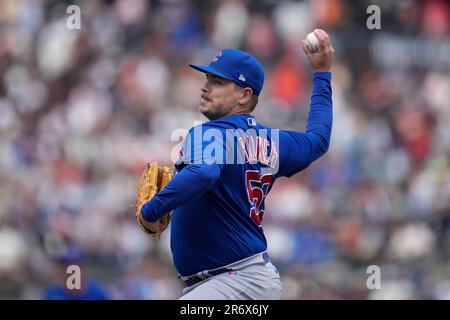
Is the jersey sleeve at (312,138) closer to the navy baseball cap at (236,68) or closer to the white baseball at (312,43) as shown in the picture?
the white baseball at (312,43)

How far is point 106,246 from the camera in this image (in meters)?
7.68

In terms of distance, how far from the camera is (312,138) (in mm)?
3752

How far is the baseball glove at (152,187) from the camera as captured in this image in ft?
11.6

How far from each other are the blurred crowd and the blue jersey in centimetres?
355

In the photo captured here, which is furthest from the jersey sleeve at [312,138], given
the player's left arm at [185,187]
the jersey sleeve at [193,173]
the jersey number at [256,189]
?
the player's left arm at [185,187]

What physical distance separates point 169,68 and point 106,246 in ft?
6.62

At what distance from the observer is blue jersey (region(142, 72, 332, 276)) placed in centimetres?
326

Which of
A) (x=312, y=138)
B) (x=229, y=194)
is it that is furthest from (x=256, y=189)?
(x=312, y=138)

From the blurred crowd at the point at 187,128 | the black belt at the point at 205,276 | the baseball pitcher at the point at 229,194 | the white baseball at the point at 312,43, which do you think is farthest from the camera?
the blurred crowd at the point at 187,128

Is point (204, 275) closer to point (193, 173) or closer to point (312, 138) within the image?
point (193, 173)

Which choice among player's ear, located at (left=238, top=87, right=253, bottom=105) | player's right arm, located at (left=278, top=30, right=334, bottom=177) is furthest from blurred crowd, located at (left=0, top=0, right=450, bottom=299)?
player's ear, located at (left=238, top=87, right=253, bottom=105)

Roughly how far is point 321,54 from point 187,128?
4503mm

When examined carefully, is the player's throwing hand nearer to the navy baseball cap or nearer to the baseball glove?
the navy baseball cap
